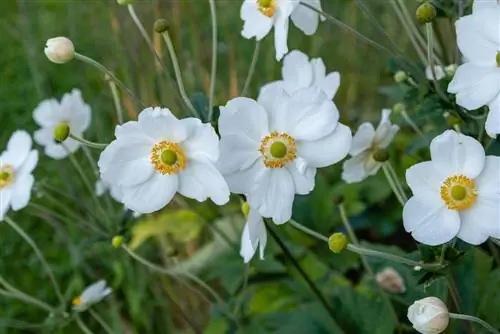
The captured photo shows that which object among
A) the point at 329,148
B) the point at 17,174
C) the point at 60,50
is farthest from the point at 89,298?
the point at 329,148

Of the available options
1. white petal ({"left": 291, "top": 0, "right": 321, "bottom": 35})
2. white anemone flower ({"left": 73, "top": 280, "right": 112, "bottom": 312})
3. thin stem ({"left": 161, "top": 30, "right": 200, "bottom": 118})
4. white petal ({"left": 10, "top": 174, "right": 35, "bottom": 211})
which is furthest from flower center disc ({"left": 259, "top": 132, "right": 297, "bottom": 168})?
white anemone flower ({"left": 73, "top": 280, "right": 112, "bottom": 312})

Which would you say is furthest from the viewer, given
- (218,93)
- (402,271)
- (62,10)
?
(62,10)

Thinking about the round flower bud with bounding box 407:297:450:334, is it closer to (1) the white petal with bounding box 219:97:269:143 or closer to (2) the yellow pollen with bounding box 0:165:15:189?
(1) the white petal with bounding box 219:97:269:143

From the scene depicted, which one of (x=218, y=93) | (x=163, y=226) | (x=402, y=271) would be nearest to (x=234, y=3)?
(x=218, y=93)

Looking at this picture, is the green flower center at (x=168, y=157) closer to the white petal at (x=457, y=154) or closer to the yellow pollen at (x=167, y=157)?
the yellow pollen at (x=167, y=157)

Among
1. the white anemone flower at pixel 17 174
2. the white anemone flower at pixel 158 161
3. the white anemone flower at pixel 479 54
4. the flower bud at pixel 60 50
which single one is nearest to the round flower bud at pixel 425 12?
the white anemone flower at pixel 479 54

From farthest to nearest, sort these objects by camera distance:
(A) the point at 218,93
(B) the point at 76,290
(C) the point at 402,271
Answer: (A) the point at 218,93, (B) the point at 76,290, (C) the point at 402,271

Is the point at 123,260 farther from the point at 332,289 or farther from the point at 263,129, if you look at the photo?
the point at 263,129

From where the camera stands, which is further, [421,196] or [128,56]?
[128,56]
